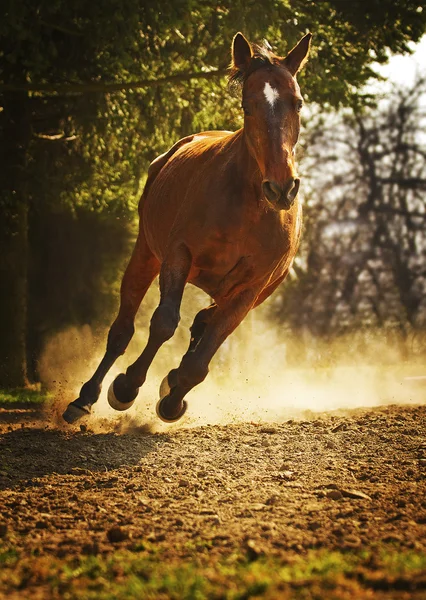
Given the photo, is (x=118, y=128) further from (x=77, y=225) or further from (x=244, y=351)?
(x=244, y=351)

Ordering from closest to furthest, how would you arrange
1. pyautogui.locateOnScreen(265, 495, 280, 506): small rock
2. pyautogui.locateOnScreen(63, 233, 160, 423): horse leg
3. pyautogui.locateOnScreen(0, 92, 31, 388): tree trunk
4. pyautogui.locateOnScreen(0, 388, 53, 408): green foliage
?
1. pyautogui.locateOnScreen(265, 495, 280, 506): small rock
2. pyautogui.locateOnScreen(63, 233, 160, 423): horse leg
3. pyautogui.locateOnScreen(0, 388, 53, 408): green foliage
4. pyautogui.locateOnScreen(0, 92, 31, 388): tree trunk

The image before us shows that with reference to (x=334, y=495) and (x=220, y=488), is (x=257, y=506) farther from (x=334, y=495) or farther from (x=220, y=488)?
(x=220, y=488)

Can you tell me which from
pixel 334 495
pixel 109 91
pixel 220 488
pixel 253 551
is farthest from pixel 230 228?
pixel 109 91

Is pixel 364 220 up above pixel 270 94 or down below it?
above

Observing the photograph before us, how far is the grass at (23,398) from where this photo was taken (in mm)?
12336

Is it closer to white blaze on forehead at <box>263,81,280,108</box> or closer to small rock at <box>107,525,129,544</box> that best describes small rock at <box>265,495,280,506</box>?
small rock at <box>107,525,129,544</box>

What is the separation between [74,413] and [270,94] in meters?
3.66

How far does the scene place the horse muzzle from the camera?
592 centimetres

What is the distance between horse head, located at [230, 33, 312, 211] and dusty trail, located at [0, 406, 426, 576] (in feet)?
6.04

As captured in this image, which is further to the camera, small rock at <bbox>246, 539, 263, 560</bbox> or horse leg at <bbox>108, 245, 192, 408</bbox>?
horse leg at <bbox>108, 245, 192, 408</bbox>

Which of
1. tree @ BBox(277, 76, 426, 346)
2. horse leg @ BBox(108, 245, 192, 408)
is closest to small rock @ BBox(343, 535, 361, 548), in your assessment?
horse leg @ BBox(108, 245, 192, 408)

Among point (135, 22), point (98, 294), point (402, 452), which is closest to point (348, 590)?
point (402, 452)

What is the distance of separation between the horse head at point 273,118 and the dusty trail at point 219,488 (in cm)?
184

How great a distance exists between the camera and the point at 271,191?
5.97m
